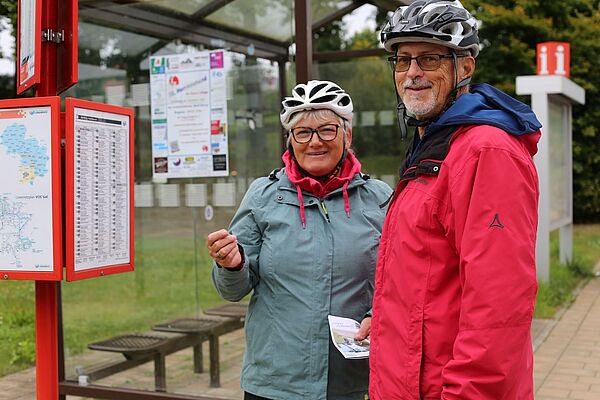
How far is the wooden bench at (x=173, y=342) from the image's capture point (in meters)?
5.77

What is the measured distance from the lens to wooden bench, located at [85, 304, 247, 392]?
5.77 meters

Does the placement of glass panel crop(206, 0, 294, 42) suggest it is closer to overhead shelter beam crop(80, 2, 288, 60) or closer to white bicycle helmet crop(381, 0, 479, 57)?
overhead shelter beam crop(80, 2, 288, 60)

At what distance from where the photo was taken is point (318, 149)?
3.18 metres

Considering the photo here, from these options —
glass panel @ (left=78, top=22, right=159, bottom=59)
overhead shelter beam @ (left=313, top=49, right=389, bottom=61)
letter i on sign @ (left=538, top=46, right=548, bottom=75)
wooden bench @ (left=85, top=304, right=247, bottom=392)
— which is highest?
letter i on sign @ (left=538, top=46, right=548, bottom=75)

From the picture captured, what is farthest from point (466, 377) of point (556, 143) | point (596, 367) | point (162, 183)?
point (556, 143)

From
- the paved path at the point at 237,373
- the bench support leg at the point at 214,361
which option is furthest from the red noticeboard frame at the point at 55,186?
the bench support leg at the point at 214,361

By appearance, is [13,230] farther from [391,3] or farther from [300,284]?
[391,3]

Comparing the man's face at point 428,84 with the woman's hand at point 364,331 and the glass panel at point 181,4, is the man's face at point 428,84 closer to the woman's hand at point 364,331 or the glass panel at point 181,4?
the woman's hand at point 364,331

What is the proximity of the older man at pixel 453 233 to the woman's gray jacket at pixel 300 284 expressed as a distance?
0.69 metres

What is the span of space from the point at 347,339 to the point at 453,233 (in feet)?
2.93

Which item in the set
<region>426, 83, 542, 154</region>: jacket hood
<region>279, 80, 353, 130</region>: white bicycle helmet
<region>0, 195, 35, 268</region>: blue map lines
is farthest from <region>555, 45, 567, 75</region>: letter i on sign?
<region>426, 83, 542, 154</region>: jacket hood

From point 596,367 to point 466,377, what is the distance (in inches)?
204

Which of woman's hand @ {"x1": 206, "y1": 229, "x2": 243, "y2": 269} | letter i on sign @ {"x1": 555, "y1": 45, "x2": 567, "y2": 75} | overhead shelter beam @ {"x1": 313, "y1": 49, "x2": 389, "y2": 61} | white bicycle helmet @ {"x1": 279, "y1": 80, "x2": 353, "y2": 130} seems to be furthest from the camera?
letter i on sign @ {"x1": 555, "y1": 45, "x2": 567, "y2": 75}

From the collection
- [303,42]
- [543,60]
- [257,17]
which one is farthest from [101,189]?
[543,60]
